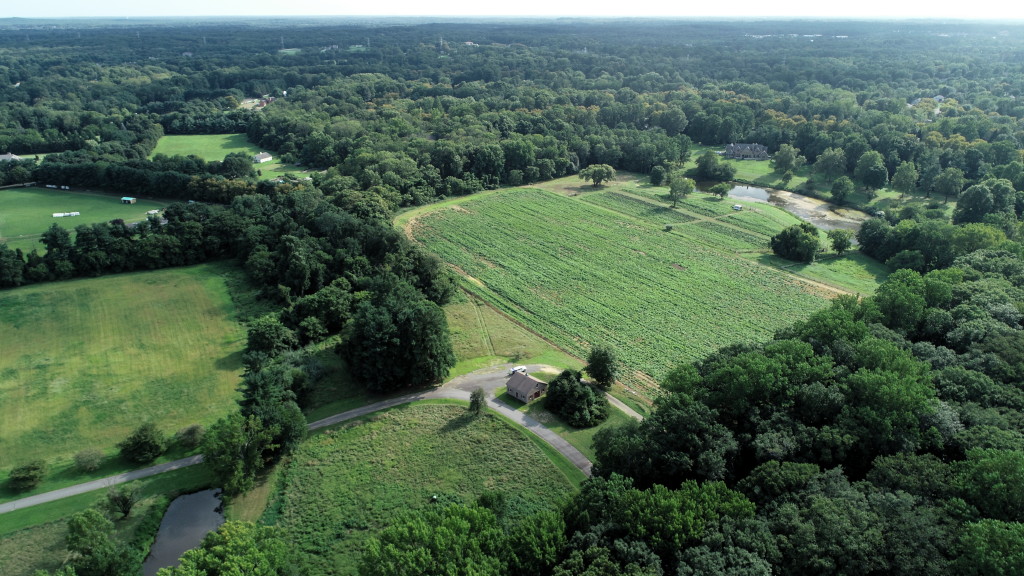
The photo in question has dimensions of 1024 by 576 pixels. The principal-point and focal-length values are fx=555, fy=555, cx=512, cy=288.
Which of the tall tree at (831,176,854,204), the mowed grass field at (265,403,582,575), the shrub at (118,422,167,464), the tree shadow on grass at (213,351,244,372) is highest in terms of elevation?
the tall tree at (831,176,854,204)

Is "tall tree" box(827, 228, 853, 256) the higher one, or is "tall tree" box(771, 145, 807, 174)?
"tall tree" box(771, 145, 807, 174)

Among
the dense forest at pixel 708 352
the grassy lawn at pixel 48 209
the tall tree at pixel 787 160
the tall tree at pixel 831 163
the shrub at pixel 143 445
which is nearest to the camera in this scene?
the dense forest at pixel 708 352

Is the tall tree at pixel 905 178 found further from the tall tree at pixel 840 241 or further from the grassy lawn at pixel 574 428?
the grassy lawn at pixel 574 428

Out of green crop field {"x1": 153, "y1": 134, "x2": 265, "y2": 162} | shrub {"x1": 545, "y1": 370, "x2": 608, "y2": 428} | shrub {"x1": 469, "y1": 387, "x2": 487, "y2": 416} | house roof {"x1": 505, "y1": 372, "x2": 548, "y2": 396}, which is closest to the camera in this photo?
shrub {"x1": 545, "y1": 370, "x2": 608, "y2": 428}

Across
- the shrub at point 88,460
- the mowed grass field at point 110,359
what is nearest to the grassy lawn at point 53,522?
the shrub at point 88,460

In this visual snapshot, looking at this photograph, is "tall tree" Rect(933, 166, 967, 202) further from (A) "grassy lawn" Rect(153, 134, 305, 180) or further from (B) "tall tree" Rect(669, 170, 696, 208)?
(A) "grassy lawn" Rect(153, 134, 305, 180)

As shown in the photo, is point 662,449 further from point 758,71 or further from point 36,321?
point 758,71

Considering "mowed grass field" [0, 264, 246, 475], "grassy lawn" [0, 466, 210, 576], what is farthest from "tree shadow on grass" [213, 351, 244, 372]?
"grassy lawn" [0, 466, 210, 576]

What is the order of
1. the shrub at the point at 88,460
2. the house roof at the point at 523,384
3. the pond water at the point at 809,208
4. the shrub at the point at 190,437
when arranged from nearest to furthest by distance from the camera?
the shrub at the point at 88,460 → the shrub at the point at 190,437 → the house roof at the point at 523,384 → the pond water at the point at 809,208
